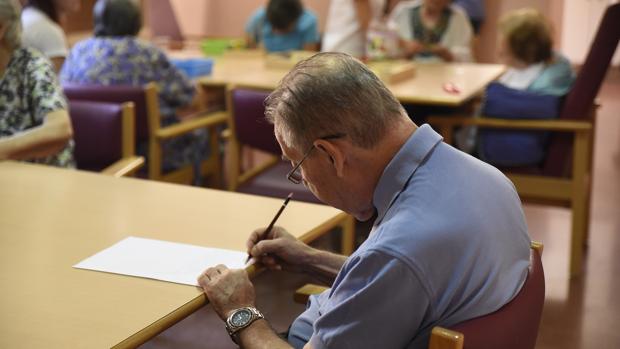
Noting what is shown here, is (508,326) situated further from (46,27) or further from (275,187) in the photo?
(46,27)

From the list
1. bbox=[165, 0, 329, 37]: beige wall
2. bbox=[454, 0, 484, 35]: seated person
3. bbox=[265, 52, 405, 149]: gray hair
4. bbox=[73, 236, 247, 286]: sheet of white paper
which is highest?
bbox=[265, 52, 405, 149]: gray hair

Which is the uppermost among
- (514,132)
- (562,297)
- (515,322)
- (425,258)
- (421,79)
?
(425,258)

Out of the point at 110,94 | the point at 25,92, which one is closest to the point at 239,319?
the point at 25,92

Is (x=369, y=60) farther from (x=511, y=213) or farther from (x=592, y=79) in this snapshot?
(x=511, y=213)

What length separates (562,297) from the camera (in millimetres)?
3590

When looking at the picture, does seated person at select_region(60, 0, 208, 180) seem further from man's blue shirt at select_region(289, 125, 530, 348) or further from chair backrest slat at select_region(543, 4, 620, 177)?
man's blue shirt at select_region(289, 125, 530, 348)

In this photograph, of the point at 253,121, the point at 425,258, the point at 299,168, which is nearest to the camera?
the point at 425,258

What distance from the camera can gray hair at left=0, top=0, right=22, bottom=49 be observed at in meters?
2.79

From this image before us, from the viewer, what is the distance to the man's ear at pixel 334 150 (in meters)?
1.45

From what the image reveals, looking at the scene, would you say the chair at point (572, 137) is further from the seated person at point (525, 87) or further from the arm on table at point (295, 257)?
the arm on table at point (295, 257)

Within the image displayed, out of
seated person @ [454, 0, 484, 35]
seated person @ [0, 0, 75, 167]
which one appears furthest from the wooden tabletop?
seated person @ [454, 0, 484, 35]

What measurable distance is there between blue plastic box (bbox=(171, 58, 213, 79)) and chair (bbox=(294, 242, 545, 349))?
124 inches

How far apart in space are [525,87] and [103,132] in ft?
6.51

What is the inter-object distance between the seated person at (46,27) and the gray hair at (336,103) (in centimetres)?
298
